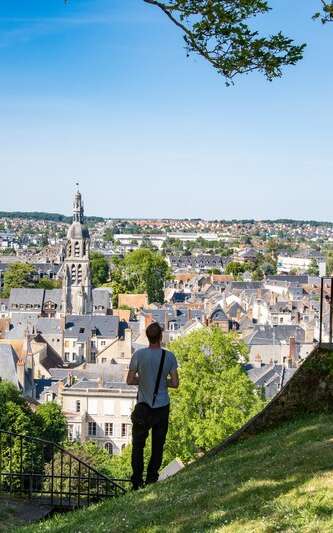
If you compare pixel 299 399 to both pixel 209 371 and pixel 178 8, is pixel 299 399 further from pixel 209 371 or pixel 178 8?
pixel 209 371

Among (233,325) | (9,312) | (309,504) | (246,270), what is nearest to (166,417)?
(309,504)

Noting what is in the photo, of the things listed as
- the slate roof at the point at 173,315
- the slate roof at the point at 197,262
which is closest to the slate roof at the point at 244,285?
the slate roof at the point at 173,315

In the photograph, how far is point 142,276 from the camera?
375ft

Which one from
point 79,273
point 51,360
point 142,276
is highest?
point 79,273

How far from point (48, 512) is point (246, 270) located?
158 meters

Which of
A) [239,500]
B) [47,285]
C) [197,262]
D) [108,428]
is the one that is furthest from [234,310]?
[197,262]

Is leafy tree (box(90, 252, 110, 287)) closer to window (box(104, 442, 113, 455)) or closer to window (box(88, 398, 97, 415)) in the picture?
window (box(88, 398, 97, 415))

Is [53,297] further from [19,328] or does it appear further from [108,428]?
[108,428]

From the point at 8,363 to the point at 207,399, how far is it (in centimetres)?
1947

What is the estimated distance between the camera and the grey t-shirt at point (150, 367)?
29.4ft

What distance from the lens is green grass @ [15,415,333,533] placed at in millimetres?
6773

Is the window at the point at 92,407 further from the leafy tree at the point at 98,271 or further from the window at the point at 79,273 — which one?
the leafy tree at the point at 98,271

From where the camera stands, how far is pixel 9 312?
8831 cm

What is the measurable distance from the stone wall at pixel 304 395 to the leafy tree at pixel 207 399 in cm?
1603
